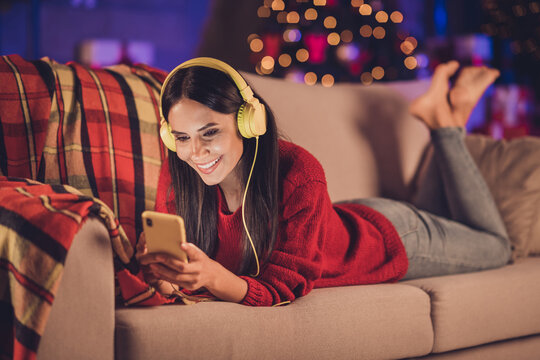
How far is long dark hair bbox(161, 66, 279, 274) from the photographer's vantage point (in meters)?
1.15

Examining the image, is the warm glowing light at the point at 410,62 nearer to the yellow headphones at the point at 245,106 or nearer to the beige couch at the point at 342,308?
the beige couch at the point at 342,308

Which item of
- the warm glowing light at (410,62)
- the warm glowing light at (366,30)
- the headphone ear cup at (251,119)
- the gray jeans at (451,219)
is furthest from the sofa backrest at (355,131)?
the warm glowing light at (410,62)

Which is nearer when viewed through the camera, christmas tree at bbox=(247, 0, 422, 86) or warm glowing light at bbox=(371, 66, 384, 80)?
christmas tree at bbox=(247, 0, 422, 86)

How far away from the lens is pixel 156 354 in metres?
1.02

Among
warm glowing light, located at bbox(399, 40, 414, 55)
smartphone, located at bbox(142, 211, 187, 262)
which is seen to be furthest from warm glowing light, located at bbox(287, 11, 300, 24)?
smartphone, located at bbox(142, 211, 187, 262)

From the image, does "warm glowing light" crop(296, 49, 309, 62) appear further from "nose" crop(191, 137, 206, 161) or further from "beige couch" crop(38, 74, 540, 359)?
"nose" crop(191, 137, 206, 161)

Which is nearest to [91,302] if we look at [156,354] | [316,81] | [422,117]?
[156,354]

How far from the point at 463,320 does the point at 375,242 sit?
289 millimetres

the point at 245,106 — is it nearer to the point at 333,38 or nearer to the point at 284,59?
the point at 284,59

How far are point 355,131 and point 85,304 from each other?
1264 mm

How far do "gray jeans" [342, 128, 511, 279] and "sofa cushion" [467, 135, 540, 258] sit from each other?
0.07 meters

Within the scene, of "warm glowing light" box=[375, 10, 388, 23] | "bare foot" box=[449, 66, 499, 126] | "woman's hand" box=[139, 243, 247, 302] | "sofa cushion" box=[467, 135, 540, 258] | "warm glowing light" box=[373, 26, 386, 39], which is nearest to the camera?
"woman's hand" box=[139, 243, 247, 302]

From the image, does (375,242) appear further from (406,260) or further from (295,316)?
(295,316)

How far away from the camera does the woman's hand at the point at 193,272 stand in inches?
39.4
